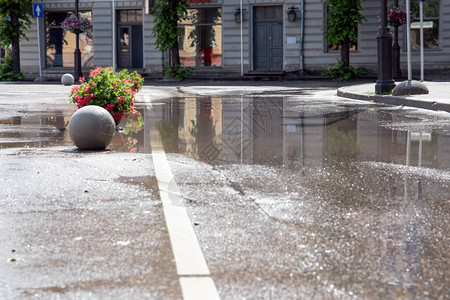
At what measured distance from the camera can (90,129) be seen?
31.4 ft

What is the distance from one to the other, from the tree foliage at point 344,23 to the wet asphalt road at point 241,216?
2324cm

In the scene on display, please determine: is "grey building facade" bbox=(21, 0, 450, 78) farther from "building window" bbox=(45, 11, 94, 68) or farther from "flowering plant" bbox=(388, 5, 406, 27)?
"flowering plant" bbox=(388, 5, 406, 27)

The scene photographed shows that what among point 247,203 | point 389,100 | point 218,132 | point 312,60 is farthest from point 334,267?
point 312,60

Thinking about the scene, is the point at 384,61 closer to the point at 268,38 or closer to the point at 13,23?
the point at 268,38

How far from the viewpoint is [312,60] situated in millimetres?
36812

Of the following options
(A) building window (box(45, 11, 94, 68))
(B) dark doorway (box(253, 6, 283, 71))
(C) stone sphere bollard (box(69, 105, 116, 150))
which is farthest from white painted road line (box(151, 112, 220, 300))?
(A) building window (box(45, 11, 94, 68))

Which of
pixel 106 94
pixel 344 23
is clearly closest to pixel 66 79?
pixel 344 23

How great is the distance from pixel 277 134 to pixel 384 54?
371 inches

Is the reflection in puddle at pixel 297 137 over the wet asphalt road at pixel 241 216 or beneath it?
over

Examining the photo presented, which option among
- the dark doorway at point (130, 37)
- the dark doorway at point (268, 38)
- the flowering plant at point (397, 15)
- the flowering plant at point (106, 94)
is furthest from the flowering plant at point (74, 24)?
the flowering plant at point (106, 94)

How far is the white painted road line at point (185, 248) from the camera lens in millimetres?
3625

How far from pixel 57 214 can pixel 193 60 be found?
33.1 meters

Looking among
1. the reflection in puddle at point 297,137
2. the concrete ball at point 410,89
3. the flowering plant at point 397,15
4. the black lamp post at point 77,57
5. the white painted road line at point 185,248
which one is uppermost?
the flowering plant at point 397,15

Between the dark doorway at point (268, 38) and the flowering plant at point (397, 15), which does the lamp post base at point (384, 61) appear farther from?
the dark doorway at point (268, 38)
